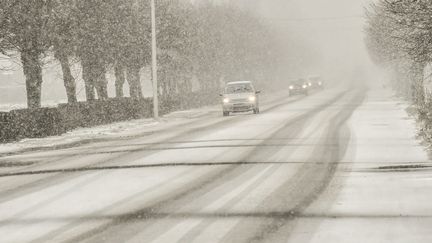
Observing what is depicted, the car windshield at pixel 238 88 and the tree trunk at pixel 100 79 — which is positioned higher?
the tree trunk at pixel 100 79

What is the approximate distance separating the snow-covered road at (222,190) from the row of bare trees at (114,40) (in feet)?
22.6

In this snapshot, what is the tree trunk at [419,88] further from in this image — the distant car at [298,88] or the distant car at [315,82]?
the distant car at [315,82]

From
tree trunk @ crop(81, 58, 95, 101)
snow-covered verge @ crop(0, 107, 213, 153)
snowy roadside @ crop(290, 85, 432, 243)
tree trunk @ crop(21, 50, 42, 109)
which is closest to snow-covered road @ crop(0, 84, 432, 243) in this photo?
snowy roadside @ crop(290, 85, 432, 243)

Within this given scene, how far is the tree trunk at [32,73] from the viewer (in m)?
27.2

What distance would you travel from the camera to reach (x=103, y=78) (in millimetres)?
36219

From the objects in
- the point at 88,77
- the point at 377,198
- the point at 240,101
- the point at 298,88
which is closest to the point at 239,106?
the point at 240,101

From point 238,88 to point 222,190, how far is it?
24626mm

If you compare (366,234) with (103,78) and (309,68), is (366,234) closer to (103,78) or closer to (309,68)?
(103,78)

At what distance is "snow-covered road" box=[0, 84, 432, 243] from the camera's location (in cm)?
866

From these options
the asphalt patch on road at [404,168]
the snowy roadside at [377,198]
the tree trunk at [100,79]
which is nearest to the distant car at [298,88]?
the tree trunk at [100,79]

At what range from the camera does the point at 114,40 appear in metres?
35.4

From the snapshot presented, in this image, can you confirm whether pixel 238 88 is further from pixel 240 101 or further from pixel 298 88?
pixel 298 88

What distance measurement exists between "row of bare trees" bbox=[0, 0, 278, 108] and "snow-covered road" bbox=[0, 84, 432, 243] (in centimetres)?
688

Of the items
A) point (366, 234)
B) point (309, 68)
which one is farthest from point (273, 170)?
point (309, 68)
